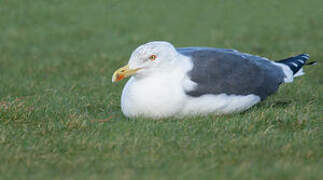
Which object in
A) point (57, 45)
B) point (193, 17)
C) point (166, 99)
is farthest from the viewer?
point (193, 17)

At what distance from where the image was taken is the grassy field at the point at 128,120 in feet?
17.8

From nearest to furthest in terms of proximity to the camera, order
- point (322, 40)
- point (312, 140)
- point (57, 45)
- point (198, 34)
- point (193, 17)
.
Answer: point (312, 140) → point (322, 40) → point (57, 45) → point (198, 34) → point (193, 17)

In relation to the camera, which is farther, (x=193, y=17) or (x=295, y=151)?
(x=193, y=17)

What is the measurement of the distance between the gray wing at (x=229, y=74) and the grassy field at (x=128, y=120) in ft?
1.06

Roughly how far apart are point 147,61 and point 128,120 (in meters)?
0.76

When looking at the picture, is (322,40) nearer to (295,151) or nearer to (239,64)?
(239,64)

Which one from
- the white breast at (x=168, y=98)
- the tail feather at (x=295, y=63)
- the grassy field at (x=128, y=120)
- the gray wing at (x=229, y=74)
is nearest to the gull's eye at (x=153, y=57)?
the white breast at (x=168, y=98)

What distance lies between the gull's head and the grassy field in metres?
0.61

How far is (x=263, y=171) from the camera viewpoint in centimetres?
503

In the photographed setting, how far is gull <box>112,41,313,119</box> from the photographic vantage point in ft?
23.2

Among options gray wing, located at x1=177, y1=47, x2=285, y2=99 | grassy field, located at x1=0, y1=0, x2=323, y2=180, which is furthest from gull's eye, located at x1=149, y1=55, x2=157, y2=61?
grassy field, located at x1=0, y1=0, x2=323, y2=180

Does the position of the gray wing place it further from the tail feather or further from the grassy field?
the tail feather

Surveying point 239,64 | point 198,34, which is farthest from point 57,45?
point 239,64

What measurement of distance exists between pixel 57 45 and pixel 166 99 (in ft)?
31.2
